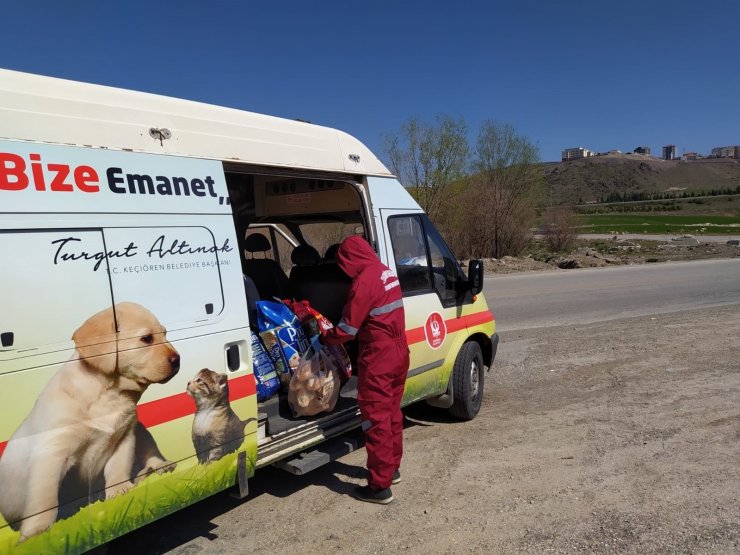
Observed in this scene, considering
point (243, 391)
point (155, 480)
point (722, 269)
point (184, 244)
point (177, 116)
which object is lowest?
point (722, 269)

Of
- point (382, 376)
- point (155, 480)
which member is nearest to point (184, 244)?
point (155, 480)

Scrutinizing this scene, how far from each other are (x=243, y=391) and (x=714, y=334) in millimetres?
8745

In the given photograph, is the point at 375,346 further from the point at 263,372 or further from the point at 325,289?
the point at 325,289

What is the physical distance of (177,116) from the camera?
11.3 ft

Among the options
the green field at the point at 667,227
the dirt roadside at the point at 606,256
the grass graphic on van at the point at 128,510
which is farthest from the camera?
the green field at the point at 667,227

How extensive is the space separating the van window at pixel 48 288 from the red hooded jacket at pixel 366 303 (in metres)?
1.61

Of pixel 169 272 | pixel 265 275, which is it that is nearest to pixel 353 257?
pixel 169 272

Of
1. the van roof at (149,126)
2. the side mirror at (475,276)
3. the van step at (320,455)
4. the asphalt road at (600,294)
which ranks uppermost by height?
the van roof at (149,126)

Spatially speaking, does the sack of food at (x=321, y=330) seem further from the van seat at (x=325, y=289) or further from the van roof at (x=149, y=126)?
the van roof at (x=149, y=126)

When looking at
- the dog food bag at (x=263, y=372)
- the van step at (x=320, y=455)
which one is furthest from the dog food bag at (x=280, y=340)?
the van step at (x=320, y=455)

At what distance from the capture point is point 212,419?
10.9 ft

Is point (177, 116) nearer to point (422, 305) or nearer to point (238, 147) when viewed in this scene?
point (238, 147)

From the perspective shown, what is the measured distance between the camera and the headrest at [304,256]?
6.13 meters

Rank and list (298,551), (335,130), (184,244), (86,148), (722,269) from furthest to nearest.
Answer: (722,269) → (335,130) → (298,551) → (184,244) → (86,148)
